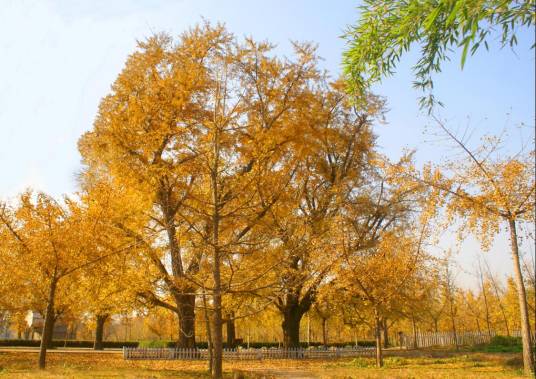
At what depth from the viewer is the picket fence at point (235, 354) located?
19.4m

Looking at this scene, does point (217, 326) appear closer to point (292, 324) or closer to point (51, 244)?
point (51, 244)

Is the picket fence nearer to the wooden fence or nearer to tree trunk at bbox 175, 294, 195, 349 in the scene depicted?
tree trunk at bbox 175, 294, 195, 349

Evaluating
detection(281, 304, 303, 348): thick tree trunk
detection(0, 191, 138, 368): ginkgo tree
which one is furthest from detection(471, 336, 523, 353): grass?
detection(0, 191, 138, 368): ginkgo tree

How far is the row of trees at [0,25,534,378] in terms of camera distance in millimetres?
12133

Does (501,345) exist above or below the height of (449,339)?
above

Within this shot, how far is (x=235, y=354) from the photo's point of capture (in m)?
20.5

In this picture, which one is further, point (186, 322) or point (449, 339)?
point (449, 339)

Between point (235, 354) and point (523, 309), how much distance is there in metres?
13.0

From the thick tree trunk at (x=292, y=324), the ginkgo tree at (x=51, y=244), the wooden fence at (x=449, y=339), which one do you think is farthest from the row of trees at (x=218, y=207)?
the wooden fence at (x=449, y=339)

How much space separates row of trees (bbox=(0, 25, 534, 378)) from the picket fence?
0.80m

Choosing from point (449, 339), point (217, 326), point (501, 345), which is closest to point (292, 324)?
point (217, 326)

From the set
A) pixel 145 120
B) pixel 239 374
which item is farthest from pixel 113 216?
pixel 239 374

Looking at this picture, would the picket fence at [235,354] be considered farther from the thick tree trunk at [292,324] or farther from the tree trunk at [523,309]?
the tree trunk at [523,309]

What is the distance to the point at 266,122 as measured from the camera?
1753 centimetres
